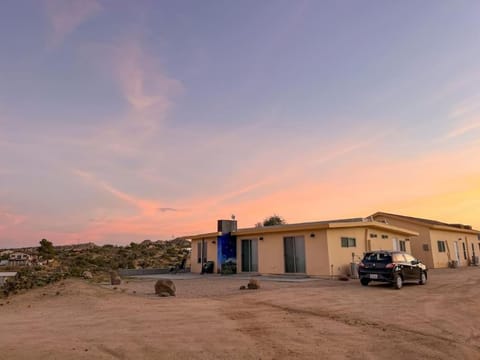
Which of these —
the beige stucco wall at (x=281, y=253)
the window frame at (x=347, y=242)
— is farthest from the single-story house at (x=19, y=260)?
the window frame at (x=347, y=242)

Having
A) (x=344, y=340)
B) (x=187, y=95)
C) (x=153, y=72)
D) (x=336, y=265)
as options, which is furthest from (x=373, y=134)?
(x=344, y=340)

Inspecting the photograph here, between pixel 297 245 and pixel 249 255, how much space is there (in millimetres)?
4063

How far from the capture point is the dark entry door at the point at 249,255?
885 inches

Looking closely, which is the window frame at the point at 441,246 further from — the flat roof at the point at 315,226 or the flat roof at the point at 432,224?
the flat roof at the point at 315,226

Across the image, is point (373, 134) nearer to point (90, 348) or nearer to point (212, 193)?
point (212, 193)

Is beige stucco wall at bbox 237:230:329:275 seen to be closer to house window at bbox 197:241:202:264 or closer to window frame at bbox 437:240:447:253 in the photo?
house window at bbox 197:241:202:264

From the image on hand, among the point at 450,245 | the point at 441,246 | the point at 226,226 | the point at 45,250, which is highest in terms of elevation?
the point at 226,226

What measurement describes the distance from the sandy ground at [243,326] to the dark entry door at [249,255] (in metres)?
10.4

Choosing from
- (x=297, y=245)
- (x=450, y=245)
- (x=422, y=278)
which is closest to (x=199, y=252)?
(x=297, y=245)

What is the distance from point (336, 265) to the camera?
18.7m

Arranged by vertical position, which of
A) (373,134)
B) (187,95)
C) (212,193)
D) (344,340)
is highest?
(187,95)

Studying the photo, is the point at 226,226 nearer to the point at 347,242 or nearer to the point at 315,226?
the point at 315,226

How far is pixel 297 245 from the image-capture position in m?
20.0

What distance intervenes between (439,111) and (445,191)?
1265 cm
